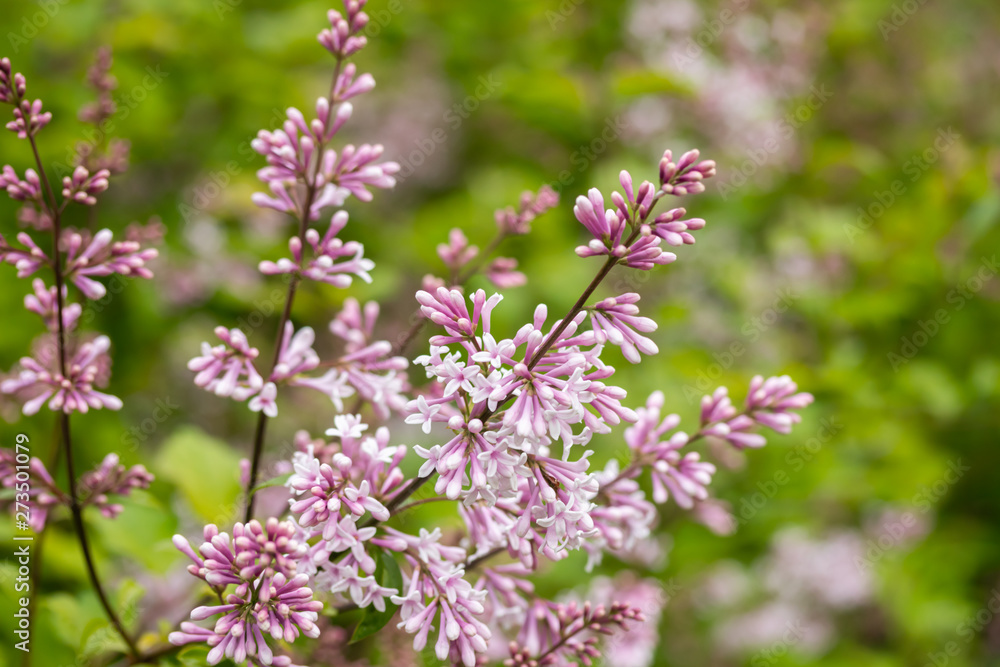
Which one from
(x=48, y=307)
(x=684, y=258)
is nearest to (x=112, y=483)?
(x=48, y=307)

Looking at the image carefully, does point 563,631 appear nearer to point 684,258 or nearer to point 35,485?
point 35,485

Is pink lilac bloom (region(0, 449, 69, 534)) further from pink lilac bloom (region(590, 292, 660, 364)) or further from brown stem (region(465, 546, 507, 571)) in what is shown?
pink lilac bloom (region(590, 292, 660, 364))

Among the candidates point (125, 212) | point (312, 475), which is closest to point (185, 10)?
point (125, 212)

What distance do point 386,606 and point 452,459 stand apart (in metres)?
0.34

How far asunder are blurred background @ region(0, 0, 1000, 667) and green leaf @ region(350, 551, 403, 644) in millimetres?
1144

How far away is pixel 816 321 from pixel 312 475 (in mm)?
3136

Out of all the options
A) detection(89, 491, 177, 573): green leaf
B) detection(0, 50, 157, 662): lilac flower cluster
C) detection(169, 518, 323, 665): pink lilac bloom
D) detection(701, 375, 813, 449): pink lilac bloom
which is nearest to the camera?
detection(169, 518, 323, 665): pink lilac bloom

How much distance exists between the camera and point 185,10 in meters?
3.38

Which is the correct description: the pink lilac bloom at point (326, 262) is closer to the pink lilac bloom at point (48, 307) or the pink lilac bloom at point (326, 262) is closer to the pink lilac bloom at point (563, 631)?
the pink lilac bloom at point (48, 307)

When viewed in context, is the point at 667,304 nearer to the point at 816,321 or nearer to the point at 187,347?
the point at 816,321

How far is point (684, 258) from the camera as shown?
12.8ft

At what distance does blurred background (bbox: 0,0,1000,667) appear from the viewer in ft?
10.7

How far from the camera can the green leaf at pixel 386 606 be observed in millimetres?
1350

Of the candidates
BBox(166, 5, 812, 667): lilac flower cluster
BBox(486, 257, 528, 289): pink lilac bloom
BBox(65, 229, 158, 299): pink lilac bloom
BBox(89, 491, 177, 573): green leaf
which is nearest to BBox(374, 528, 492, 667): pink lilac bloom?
BBox(166, 5, 812, 667): lilac flower cluster
